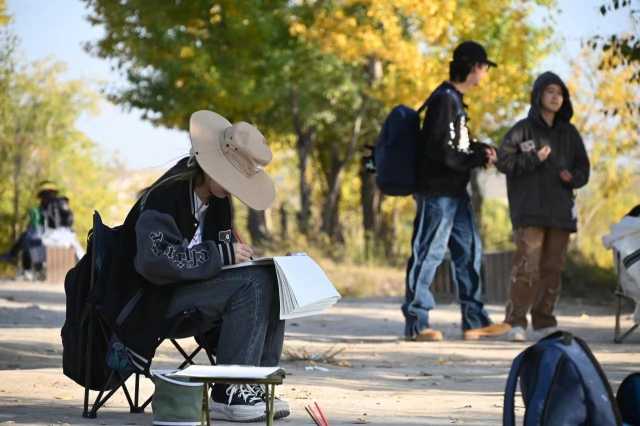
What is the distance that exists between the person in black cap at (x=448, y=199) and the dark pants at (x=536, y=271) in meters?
0.30

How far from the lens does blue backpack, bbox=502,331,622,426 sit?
537 cm

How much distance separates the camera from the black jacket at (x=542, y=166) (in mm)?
12250

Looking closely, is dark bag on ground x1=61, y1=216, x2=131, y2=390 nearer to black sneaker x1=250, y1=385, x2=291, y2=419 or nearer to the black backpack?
the black backpack

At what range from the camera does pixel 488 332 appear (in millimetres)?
12266

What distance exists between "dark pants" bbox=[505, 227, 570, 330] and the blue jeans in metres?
0.41

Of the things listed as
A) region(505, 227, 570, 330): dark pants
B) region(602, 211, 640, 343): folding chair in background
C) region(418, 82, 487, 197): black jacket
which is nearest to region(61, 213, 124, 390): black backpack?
region(418, 82, 487, 197): black jacket

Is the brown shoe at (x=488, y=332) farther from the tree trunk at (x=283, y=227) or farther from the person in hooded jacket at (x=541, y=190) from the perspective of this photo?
the tree trunk at (x=283, y=227)

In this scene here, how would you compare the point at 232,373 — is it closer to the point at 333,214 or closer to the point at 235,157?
the point at 235,157

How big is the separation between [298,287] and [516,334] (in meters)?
5.87

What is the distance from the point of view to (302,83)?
30156 mm

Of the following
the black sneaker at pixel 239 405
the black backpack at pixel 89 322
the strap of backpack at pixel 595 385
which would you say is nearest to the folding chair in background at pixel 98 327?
the black backpack at pixel 89 322

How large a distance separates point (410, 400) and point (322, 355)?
2461 mm

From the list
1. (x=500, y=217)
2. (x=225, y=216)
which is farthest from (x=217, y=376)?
(x=500, y=217)

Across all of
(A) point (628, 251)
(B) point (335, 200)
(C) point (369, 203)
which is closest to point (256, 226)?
(B) point (335, 200)
